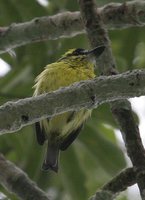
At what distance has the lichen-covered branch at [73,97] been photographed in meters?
2.60

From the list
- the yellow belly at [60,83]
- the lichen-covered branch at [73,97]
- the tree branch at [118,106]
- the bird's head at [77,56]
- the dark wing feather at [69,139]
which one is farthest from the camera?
Result: the bird's head at [77,56]

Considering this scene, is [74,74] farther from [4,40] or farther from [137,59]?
[4,40]

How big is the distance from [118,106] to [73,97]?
60 cm

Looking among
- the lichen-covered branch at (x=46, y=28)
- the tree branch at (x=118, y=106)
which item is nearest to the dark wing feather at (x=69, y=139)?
the lichen-covered branch at (x=46, y=28)

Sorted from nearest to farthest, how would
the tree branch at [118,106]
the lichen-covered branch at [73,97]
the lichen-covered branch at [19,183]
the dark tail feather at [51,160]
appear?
the lichen-covered branch at [73,97] → the tree branch at [118,106] → the lichen-covered branch at [19,183] → the dark tail feather at [51,160]

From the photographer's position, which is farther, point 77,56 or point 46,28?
point 77,56

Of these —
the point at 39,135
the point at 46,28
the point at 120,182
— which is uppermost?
the point at 46,28

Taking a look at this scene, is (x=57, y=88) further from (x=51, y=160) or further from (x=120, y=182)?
(x=120, y=182)

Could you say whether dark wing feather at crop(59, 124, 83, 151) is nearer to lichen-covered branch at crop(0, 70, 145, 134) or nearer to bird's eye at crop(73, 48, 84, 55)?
bird's eye at crop(73, 48, 84, 55)

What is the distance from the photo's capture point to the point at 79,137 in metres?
4.31

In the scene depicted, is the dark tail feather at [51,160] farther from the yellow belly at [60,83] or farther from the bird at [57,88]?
the yellow belly at [60,83]

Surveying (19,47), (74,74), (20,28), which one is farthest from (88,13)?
(74,74)

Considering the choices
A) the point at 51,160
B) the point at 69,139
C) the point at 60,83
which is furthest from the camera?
the point at 60,83

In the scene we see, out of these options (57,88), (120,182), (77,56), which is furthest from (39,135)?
(120,182)
